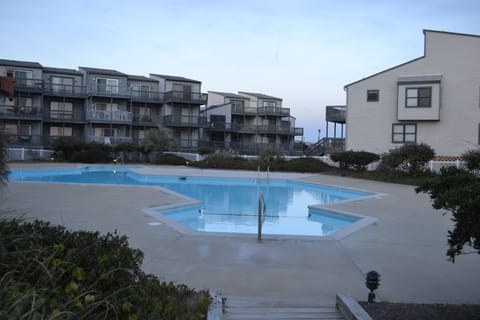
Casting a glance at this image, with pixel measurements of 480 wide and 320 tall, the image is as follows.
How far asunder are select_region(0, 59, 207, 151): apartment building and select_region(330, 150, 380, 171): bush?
1730 cm

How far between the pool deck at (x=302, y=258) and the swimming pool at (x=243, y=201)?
3.99 ft

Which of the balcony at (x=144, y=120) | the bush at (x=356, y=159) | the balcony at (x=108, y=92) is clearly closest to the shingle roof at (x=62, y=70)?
the balcony at (x=108, y=92)

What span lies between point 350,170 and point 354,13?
11.1m

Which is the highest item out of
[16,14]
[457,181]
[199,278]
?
[16,14]

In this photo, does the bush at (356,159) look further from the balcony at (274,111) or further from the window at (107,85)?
the balcony at (274,111)

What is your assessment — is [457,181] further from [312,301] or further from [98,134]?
[98,134]

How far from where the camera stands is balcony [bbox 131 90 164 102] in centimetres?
4050

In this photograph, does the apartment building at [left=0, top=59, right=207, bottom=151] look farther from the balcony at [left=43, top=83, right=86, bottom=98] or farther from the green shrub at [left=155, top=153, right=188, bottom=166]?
the green shrub at [left=155, top=153, right=188, bottom=166]

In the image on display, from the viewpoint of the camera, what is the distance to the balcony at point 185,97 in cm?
4041

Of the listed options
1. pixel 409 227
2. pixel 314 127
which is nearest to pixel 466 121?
pixel 409 227

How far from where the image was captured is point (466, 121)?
83.6 feet

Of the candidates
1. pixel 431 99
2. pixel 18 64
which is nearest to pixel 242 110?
pixel 18 64

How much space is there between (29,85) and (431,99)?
3105 cm

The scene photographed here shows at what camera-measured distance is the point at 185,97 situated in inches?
1619
